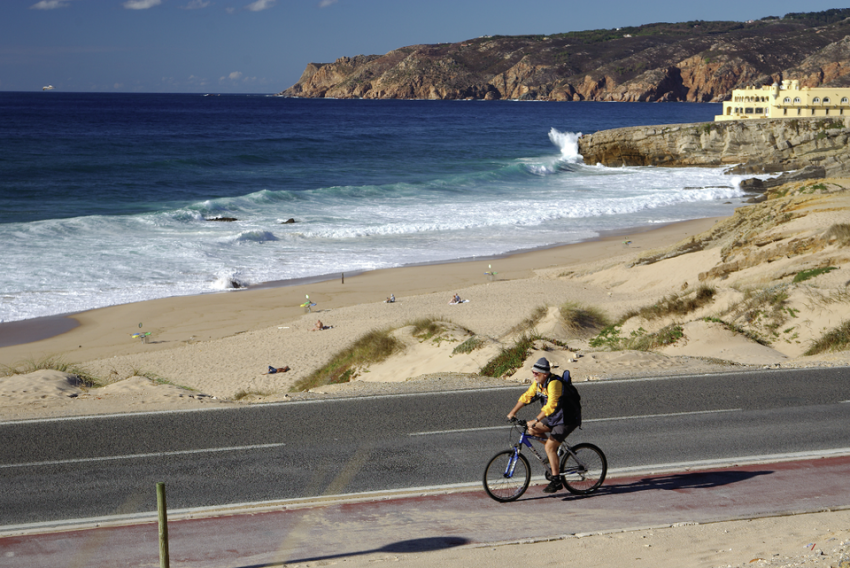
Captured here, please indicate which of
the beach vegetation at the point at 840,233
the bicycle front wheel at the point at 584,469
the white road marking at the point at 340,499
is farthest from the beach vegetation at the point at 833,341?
the bicycle front wheel at the point at 584,469

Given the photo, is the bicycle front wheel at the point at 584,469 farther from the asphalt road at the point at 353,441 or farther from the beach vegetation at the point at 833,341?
the beach vegetation at the point at 833,341

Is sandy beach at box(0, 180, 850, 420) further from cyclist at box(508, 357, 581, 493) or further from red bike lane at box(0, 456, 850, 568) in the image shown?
cyclist at box(508, 357, 581, 493)

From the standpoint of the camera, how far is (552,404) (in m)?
8.14

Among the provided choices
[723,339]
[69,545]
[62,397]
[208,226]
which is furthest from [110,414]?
[208,226]

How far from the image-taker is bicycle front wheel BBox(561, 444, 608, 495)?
8.77 metres

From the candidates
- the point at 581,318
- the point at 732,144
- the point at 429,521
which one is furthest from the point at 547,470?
the point at 732,144

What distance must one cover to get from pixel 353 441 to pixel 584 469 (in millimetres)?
3396

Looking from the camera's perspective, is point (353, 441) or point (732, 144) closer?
point (353, 441)

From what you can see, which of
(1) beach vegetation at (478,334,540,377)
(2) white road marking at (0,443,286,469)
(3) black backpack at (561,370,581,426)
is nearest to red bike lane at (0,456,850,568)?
(3) black backpack at (561,370,581,426)

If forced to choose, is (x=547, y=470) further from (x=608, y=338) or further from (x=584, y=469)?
(x=608, y=338)

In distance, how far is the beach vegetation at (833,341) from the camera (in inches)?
613

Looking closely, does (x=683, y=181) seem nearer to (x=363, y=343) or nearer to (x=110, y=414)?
(x=363, y=343)

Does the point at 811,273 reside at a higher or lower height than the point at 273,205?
lower

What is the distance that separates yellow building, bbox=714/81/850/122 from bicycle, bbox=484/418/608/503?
6534 cm
